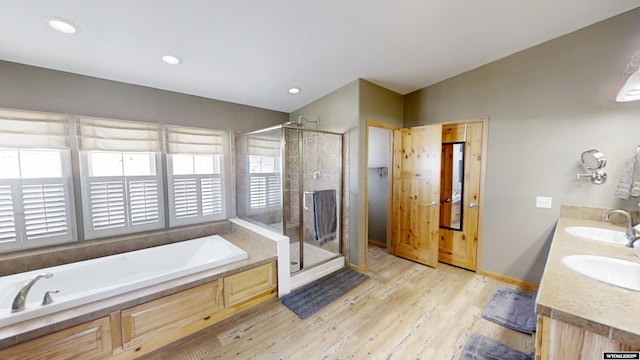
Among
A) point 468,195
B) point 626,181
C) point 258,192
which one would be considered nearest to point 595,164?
point 626,181

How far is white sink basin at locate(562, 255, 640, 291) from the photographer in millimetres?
1324

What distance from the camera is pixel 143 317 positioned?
5.84 ft

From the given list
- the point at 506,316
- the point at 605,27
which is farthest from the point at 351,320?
the point at 605,27

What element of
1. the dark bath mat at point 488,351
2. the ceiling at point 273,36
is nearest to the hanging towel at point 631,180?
the ceiling at point 273,36

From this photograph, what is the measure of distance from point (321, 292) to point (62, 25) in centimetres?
319

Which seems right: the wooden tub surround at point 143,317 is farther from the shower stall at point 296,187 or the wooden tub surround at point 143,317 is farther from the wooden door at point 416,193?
the wooden door at point 416,193

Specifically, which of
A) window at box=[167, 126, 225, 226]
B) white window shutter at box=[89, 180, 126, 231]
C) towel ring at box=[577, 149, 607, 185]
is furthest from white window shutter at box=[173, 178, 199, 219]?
towel ring at box=[577, 149, 607, 185]

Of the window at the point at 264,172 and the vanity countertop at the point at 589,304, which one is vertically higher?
the window at the point at 264,172

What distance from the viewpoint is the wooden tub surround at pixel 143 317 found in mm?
1468

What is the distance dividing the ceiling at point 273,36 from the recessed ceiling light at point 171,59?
0.07 metres

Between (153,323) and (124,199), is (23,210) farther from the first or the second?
(153,323)

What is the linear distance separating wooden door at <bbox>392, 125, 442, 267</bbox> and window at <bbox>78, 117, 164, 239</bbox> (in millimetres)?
3327

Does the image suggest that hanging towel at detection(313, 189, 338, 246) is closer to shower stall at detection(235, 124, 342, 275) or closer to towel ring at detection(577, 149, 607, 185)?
shower stall at detection(235, 124, 342, 275)

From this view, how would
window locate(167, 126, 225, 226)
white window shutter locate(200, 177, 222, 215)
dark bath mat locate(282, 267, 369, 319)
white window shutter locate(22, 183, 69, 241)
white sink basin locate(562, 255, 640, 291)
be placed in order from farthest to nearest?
white window shutter locate(200, 177, 222, 215), window locate(167, 126, 225, 226), dark bath mat locate(282, 267, 369, 319), white window shutter locate(22, 183, 69, 241), white sink basin locate(562, 255, 640, 291)
